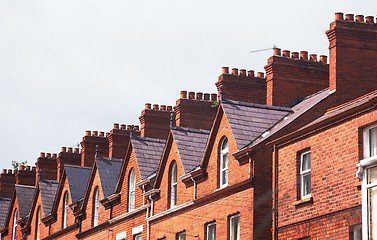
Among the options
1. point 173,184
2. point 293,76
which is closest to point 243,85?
point 293,76

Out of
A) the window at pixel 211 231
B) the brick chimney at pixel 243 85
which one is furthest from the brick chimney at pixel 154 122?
the window at pixel 211 231

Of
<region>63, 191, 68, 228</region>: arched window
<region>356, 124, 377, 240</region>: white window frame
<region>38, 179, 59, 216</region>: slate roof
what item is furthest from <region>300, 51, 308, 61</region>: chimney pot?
<region>38, 179, 59, 216</region>: slate roof

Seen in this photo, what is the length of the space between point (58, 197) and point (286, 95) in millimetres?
21143

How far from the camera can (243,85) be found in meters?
46.1

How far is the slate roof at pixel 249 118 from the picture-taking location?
1515 inches

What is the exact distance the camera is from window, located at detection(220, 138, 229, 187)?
3925 centimetres

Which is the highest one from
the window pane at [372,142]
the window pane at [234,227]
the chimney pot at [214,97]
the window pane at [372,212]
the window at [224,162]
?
the chimney pot at [214,97]

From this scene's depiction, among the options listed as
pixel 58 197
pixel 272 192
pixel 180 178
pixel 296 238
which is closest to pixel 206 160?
pixel 180 178

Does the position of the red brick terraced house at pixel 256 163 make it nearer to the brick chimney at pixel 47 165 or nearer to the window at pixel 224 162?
the window at pixel 224 162

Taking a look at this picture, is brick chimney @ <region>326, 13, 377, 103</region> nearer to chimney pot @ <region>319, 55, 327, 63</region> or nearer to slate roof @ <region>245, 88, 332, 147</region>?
slate roof @ <region>245, 88, 332, 147</region>

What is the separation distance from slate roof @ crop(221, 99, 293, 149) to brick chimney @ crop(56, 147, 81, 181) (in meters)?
25.9

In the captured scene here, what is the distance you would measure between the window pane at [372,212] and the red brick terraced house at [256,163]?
1.3 inches

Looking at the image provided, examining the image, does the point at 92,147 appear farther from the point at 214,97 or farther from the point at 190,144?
the point at 190,144

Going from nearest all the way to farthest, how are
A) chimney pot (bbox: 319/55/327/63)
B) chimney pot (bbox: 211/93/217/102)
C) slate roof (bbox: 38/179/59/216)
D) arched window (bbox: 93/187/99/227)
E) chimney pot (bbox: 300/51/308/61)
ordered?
1. chimney pot (bbox: 300/51/308/61)
2. chimney pot (bbox: 319/55/327/63)
3. chimney pot (bbox: 211/93/217/102)
4. arched window (bbox: 93/187/99/227)
5. slate roof (bbox: 38/179/59/216)
